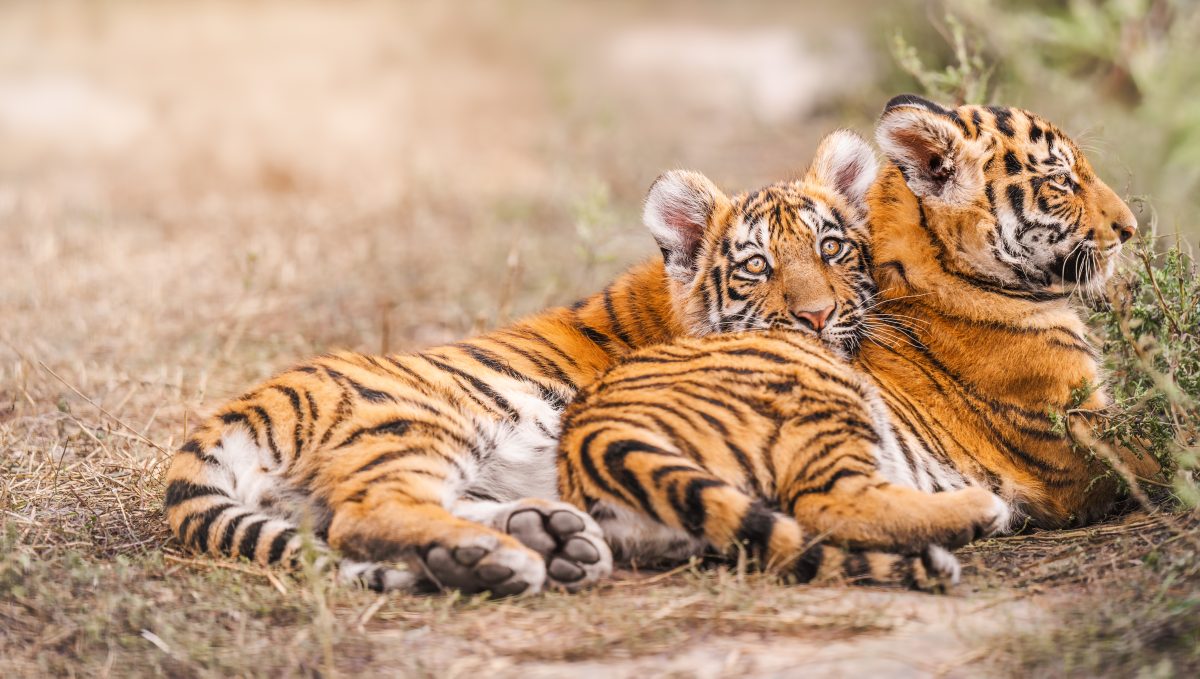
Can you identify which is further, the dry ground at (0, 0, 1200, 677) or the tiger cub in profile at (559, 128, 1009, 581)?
the tiger cub in profile at (559, 128, 1009, 581)

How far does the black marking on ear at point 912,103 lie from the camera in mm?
4309

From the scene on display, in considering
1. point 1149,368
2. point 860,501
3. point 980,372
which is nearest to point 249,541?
point 860,501

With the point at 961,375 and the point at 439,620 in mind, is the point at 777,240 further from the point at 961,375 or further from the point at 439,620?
the point at 439,620

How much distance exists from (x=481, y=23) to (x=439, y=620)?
13.3m

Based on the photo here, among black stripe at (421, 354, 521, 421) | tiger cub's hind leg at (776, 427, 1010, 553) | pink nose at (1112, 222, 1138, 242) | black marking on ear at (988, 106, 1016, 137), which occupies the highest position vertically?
black marking on ear at (988, 106, 1016, 137)

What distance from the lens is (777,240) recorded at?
444 centimetres

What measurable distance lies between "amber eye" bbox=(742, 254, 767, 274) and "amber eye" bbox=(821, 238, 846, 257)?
218 millimetres

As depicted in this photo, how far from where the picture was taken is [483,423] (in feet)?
13.2

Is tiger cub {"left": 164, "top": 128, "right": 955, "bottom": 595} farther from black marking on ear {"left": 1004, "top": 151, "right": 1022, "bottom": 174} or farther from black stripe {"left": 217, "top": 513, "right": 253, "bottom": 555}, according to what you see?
black marking on ear {"left": 1004, "top": 151, "right": 1022, "bottom": 174}

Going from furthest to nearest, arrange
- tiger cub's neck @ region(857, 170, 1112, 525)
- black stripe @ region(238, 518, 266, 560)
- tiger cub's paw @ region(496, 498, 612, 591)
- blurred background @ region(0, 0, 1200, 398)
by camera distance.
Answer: blurred background @ region(0, 0, 1200, 398), tiger cub's neck @ region(857, 170, 1112, 525), black stripe @ region(238, 518, 266, 560), tiger cub's paw @ region(496, 498, 612, 591)

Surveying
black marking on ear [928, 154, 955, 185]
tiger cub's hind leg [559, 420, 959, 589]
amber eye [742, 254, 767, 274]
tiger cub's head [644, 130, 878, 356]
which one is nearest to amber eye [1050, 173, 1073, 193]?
black marking on ear [928, 154, 955, 185]

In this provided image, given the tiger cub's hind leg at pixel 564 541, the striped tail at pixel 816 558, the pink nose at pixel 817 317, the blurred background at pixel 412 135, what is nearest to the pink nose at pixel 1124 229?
the blurred background at pixel 412 135

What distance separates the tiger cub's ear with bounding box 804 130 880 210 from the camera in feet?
15.5

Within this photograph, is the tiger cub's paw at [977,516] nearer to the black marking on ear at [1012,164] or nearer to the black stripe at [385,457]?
the black marking on ear at [1012,164]
